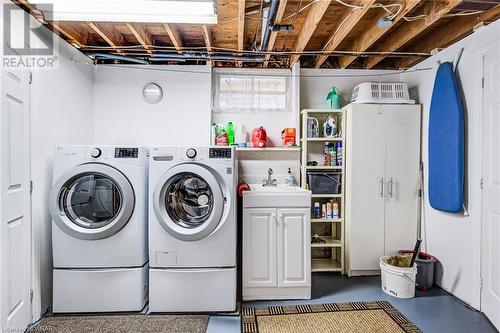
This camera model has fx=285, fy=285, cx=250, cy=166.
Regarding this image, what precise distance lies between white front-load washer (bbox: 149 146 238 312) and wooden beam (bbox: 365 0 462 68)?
1896mm

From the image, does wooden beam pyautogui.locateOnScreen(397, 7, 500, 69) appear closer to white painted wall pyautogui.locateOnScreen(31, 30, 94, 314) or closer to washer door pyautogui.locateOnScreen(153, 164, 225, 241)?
washer door pyautogui.locateOnScreen(153, 164, 225, 241)

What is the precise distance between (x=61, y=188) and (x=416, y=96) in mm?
3659

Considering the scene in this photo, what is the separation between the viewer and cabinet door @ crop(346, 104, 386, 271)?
3.04 metres

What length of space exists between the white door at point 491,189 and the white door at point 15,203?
3.51 meters

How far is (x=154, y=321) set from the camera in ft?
7.39

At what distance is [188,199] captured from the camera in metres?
2.48

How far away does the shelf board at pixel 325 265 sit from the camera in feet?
10.4

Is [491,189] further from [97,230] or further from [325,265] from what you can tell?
[97,230]

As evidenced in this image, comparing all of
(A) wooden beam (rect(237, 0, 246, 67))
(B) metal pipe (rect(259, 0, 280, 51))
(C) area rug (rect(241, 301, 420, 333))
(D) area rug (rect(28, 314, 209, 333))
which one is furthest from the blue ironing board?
(D) area rug (rect(28, 314, 209, 333))

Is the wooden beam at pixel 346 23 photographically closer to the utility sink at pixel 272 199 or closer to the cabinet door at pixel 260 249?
the utility sink at pixel 272 199

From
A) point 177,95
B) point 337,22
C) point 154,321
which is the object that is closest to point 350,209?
point 337,22

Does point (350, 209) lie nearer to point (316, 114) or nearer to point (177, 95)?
point (316, 114)

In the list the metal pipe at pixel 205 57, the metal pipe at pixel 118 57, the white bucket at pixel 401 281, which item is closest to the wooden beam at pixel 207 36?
the metal pipe at pixel 205 57

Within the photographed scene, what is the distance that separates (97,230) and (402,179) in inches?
118
